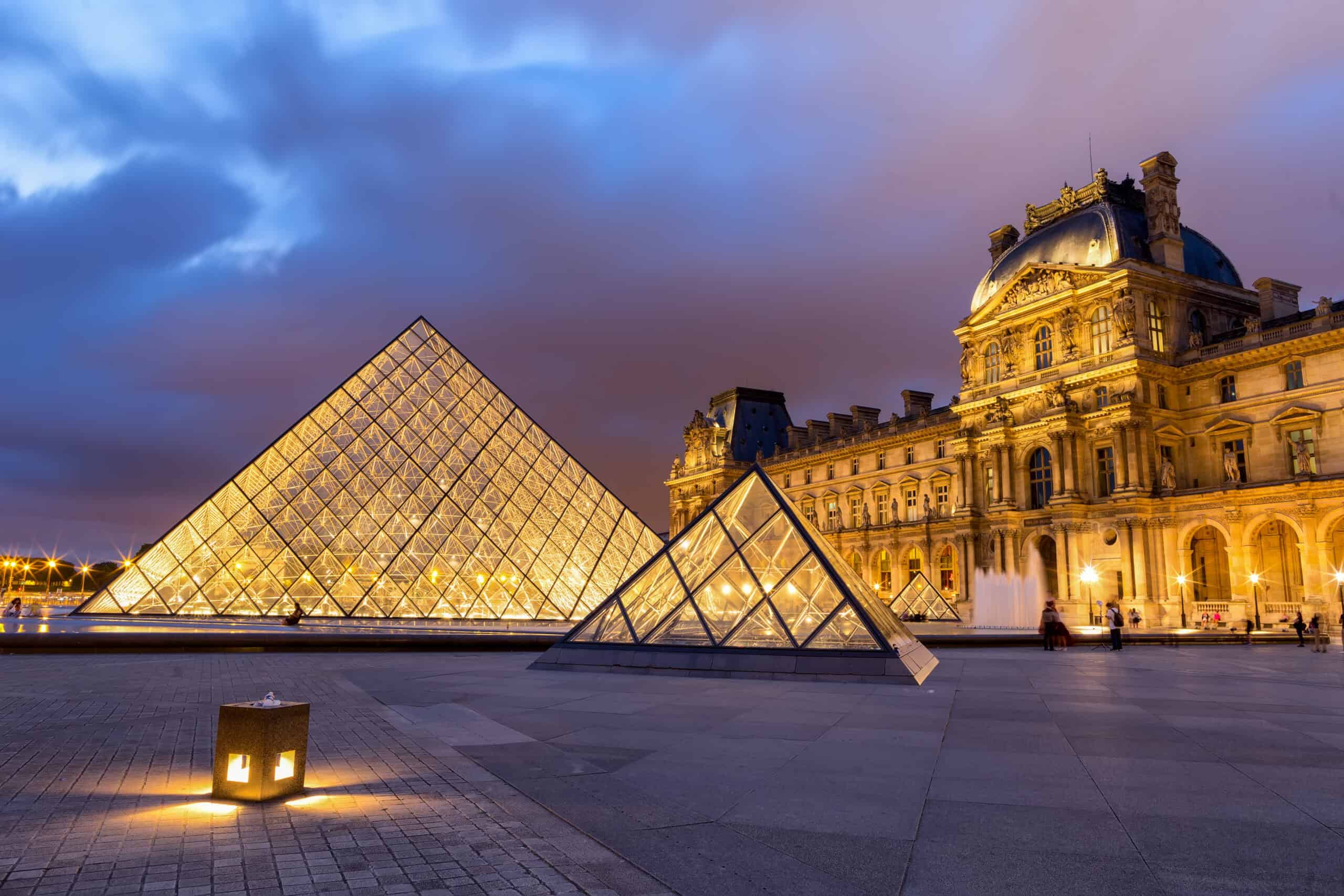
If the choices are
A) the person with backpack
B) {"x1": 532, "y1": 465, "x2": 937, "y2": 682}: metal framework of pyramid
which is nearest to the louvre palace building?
the person with backpack

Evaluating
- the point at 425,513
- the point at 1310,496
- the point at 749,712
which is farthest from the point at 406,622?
the point at 1310,496

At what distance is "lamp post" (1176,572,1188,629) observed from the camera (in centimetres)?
3519

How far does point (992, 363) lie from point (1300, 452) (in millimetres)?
14976

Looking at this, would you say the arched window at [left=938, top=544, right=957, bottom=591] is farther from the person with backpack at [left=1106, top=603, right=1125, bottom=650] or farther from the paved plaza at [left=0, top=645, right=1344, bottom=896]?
the paved plaza at [left=0, top=645, right=1344, bottom=896]

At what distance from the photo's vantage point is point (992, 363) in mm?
46406

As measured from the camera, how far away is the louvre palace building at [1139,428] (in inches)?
1369

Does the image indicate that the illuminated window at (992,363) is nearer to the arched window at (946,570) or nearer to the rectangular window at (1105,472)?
the rectangular window at (1105,472)

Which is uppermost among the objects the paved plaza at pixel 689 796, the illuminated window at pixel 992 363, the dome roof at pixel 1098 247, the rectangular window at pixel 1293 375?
the dome roof at pixel 1098 247

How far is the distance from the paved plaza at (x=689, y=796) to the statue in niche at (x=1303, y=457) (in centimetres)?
2986

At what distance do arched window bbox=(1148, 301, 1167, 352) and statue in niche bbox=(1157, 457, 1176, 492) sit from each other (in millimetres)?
5673

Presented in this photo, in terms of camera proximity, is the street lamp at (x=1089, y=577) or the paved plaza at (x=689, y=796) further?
the street lamp at (x=1089, y=577)

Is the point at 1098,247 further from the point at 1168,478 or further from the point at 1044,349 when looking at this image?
the point at 1168,478

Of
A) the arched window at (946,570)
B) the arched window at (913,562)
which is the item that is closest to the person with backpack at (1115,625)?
the arched window at (946,570)

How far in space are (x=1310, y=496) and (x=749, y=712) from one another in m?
33.7
